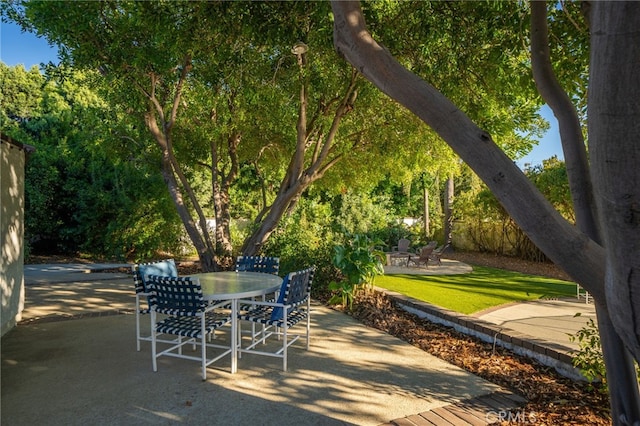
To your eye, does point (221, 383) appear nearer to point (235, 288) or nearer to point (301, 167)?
point (235, 288)

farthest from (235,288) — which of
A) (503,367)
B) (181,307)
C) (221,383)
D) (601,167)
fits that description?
(601,167)

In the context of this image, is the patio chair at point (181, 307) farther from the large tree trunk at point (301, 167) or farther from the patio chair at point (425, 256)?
the patio chair at point (425, 256)

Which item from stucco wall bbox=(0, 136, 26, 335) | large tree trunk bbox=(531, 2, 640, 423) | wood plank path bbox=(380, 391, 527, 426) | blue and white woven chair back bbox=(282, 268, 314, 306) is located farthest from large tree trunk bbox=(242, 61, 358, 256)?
wood plank path bbox=(380, 391, 527, 426)

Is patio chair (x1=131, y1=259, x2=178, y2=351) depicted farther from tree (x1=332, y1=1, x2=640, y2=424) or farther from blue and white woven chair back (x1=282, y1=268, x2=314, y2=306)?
tree (x1=332, y1=1, x2=640, y2=424)

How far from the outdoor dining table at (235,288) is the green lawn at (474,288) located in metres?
3.29

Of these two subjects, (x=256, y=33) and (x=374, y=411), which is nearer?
(x=374, y=411)

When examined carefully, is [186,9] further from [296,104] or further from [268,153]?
[268,153]

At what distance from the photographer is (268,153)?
1172 centimetres

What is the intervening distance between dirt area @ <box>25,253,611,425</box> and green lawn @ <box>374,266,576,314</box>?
107 cm

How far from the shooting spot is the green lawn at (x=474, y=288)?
7.04 m

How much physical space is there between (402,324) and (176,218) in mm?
9863

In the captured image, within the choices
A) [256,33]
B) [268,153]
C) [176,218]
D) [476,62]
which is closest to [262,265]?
[256,33]

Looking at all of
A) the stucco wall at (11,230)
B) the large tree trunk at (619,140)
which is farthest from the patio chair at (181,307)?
the large tree trunk at (619,140)

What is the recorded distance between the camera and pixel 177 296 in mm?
3873
